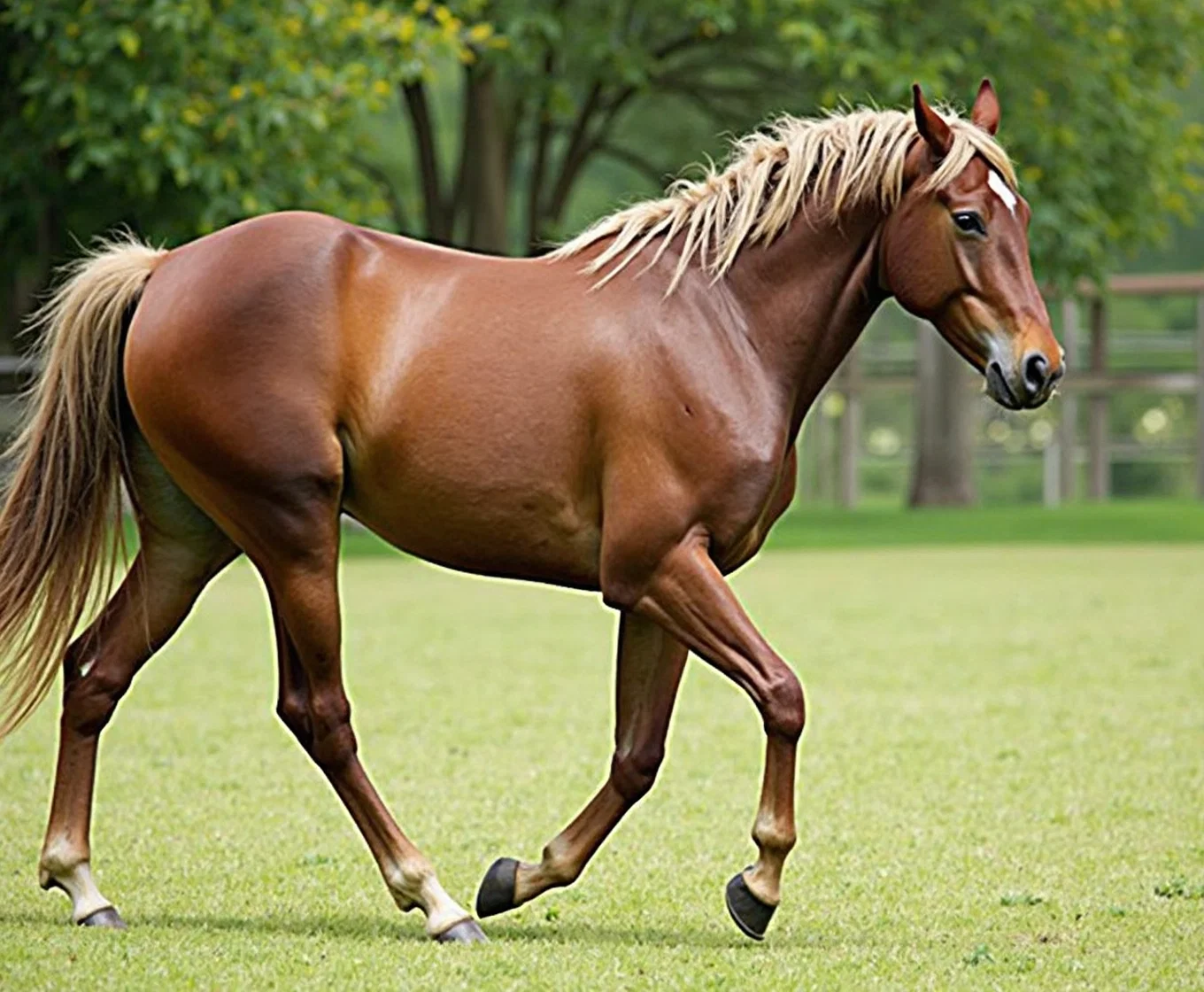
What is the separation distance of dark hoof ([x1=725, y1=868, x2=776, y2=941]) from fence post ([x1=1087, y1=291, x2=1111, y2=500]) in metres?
27.0

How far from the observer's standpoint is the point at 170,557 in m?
5.97

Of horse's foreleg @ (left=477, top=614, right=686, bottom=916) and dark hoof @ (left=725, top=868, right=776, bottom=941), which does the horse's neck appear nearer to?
horse's foreleg @ (left=477, top=614, right=686, bottom=916)

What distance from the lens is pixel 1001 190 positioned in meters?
5.52

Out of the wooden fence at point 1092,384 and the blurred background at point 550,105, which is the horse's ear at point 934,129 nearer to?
the blurred background at point 550,105

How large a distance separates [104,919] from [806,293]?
2466 millimetres

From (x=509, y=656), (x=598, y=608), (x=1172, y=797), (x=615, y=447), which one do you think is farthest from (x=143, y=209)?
(x=615, y=447)

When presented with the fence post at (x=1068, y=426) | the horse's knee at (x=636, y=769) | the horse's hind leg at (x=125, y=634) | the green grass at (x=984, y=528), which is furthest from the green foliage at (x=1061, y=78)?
the horse's knee at (x=636, y=769)

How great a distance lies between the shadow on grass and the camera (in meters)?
5.47

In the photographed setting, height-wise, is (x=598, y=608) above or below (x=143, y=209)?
below

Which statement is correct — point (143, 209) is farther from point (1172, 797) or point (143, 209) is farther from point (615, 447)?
point (615, 447)

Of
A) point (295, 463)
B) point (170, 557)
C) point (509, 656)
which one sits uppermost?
point (295, 463)

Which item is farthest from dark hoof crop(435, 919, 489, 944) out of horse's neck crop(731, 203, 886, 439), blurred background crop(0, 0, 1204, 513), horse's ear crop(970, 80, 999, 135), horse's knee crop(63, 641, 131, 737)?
blurred background crop(0, 0, 1204, 513)

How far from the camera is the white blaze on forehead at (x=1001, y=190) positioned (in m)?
5.52

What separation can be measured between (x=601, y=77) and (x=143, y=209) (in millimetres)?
6236
